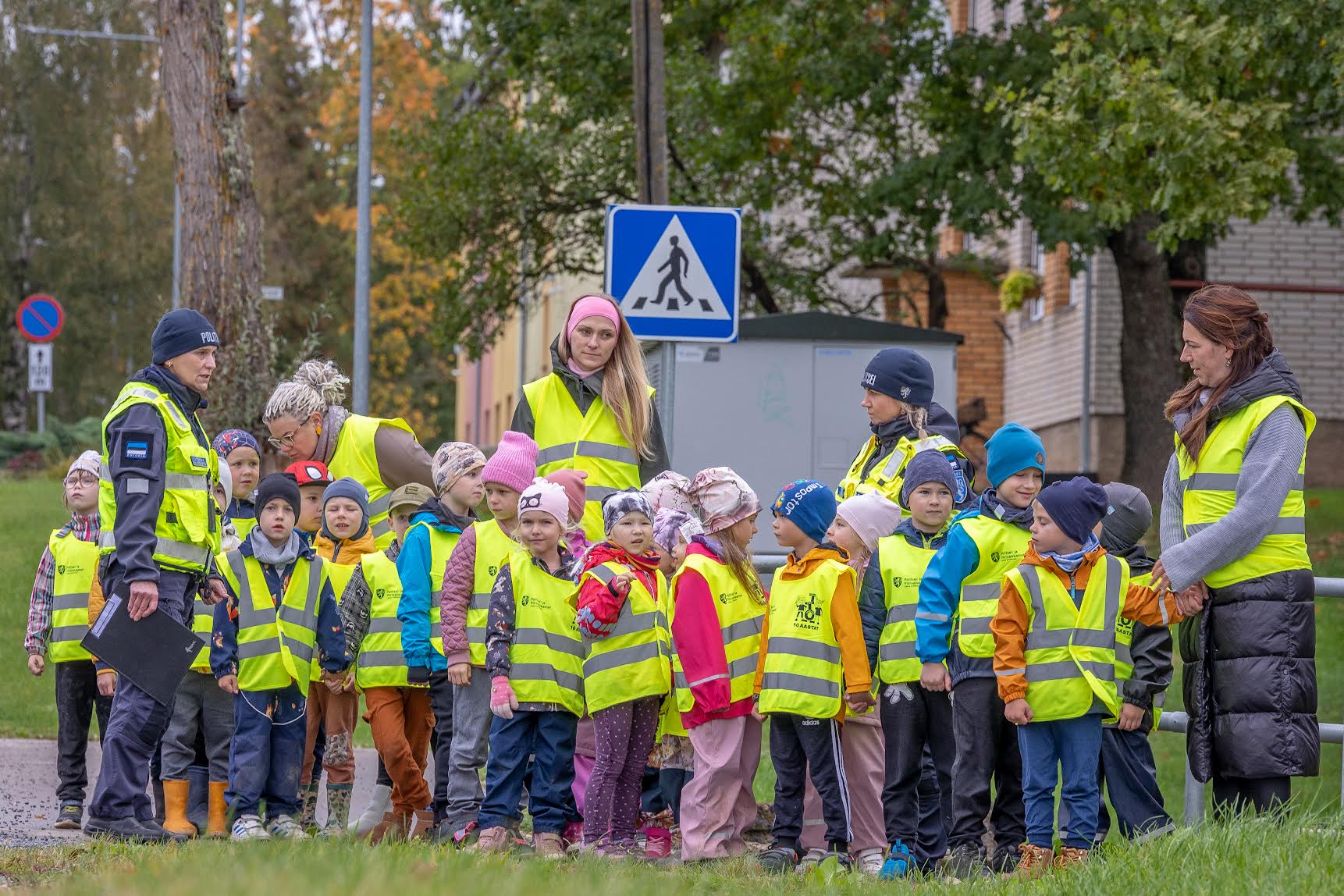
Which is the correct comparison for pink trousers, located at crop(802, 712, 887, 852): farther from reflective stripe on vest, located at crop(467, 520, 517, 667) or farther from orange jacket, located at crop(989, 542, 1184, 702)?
reflective stripe on vest, located at crop(467, 520, 517, 667)

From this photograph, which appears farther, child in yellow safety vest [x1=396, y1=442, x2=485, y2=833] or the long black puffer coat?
child in yellow safety vest [x1=396, y1=442, x2=485, y2=833]

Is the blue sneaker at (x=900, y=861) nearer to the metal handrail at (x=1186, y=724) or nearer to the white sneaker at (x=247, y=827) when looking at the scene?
the metal handrail at (x=1186, y=724)

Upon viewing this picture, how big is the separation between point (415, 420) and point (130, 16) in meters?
15.2

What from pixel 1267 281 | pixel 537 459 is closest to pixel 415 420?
pixel 1267 281

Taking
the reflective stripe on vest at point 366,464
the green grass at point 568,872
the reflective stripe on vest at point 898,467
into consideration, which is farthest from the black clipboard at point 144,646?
the reflective stripe on vest at point 898,467

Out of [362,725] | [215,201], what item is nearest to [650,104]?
[215,201]

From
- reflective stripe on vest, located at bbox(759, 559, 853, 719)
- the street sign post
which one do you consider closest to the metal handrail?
reflective stripe on vest, located at bbox(759, 559, 853, 719)

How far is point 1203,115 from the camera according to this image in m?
15.6

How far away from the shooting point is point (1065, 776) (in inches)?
277

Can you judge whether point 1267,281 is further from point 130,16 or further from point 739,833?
point 130,16

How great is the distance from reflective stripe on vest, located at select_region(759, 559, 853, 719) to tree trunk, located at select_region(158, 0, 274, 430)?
28.0 ft

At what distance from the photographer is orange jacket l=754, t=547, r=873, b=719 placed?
7.37 m

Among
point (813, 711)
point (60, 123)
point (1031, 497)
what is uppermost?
point (60, 123)

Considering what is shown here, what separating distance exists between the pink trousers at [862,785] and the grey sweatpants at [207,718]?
8.82 ft
